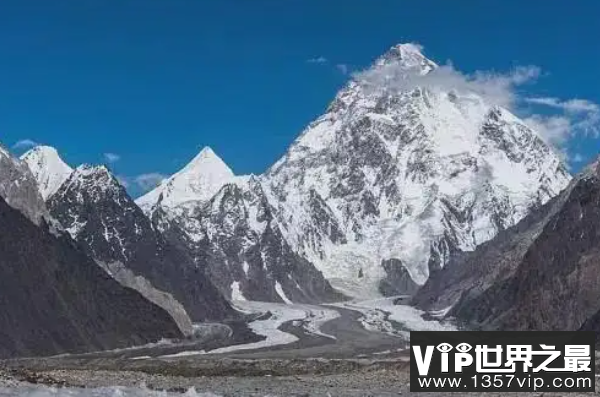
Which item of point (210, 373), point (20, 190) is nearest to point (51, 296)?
point (20, 190)

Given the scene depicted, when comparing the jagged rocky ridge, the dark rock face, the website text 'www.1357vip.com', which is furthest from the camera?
the jagged rocky ridge

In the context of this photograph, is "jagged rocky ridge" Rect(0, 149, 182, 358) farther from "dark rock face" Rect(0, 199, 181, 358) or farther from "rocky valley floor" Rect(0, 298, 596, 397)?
"rocky valley floor" Rect(0, 298, 596, 397)

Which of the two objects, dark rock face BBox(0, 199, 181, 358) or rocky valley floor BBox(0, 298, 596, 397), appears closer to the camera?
rocky valley floor BBox(0, 298, 596, 397)

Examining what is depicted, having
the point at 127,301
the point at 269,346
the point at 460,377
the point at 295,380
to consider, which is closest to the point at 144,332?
the point at 127,301

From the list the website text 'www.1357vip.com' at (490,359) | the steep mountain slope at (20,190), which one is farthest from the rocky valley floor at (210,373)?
the steep mountain slope at (20,190)

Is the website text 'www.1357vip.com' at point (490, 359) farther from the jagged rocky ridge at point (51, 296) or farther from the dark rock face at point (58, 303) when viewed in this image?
the jagged rocky ridge at point (51, 296)

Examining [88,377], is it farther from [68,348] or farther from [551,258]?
[551,258]

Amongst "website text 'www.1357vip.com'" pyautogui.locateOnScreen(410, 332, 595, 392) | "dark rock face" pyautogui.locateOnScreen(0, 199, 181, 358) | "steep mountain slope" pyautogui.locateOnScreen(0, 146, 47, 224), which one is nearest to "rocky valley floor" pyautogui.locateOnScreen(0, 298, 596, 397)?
"dark rock face" pyautogui.locateOnScreen(0, 199, 181, 358)
